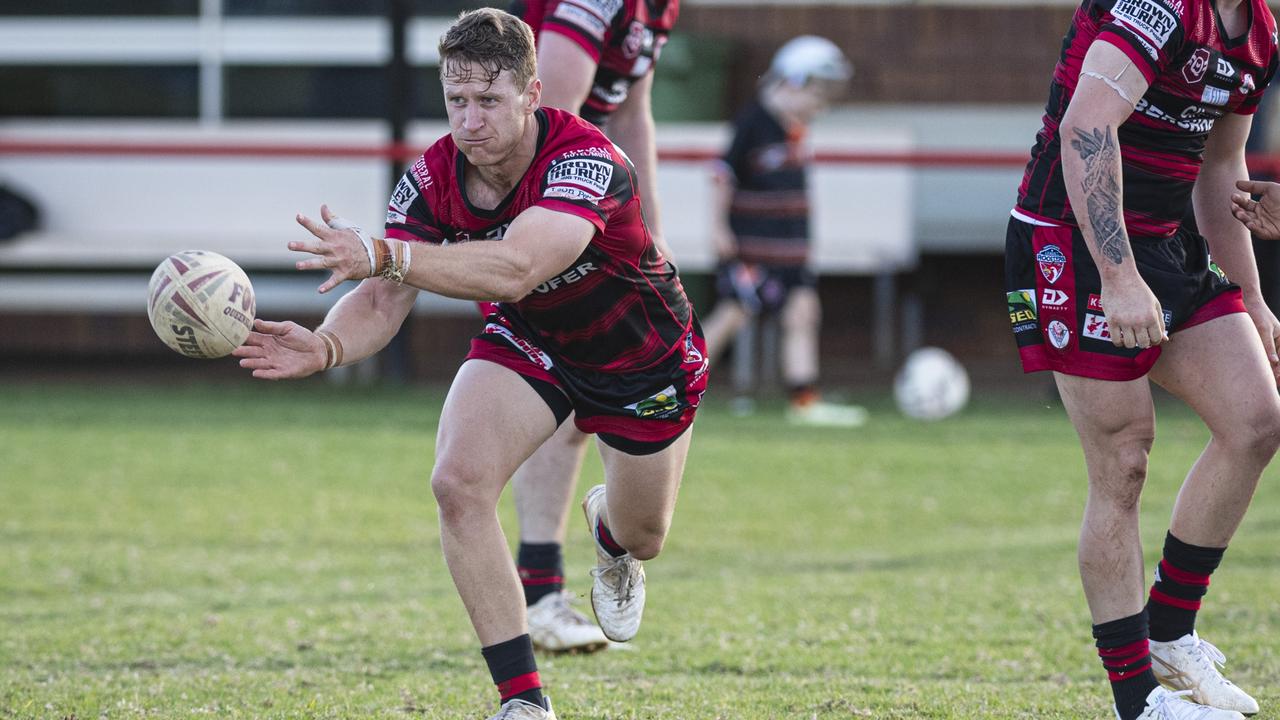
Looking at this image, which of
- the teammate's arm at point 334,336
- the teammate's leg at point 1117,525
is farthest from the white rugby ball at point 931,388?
the teammate's arm at point 334,336

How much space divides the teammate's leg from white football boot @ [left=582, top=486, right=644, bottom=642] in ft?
4.09

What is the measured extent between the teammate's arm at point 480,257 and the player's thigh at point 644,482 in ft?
2.48

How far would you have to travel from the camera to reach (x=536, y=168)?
3613mm

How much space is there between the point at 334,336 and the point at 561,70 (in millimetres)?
1434

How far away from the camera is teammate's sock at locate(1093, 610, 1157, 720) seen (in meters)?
3.63

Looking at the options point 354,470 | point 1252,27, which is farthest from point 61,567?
point 1252,27

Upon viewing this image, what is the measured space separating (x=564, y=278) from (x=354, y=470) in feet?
15.4

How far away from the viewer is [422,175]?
3709mm

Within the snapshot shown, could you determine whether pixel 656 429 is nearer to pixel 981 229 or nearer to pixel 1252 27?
pixel 1252 27

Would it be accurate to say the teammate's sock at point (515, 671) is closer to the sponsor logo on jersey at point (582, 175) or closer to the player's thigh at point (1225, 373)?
the sponsor logo on jersey at point (582, 175)

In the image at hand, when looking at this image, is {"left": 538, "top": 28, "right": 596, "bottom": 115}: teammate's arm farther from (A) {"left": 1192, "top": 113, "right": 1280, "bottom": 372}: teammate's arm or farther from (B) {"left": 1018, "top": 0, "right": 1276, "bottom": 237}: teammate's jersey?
(A) {"left": 1192, "top": 113, "right": 1280, "bottom": 372}: teammate's arm

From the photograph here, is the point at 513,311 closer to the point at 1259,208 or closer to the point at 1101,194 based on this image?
the point at 1101,194

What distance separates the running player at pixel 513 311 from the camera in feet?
11.1

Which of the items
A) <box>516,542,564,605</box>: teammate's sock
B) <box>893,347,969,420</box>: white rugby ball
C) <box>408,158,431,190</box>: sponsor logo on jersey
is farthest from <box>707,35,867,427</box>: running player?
<box>408,158,431,190</box>: sponsor logo on jersey
